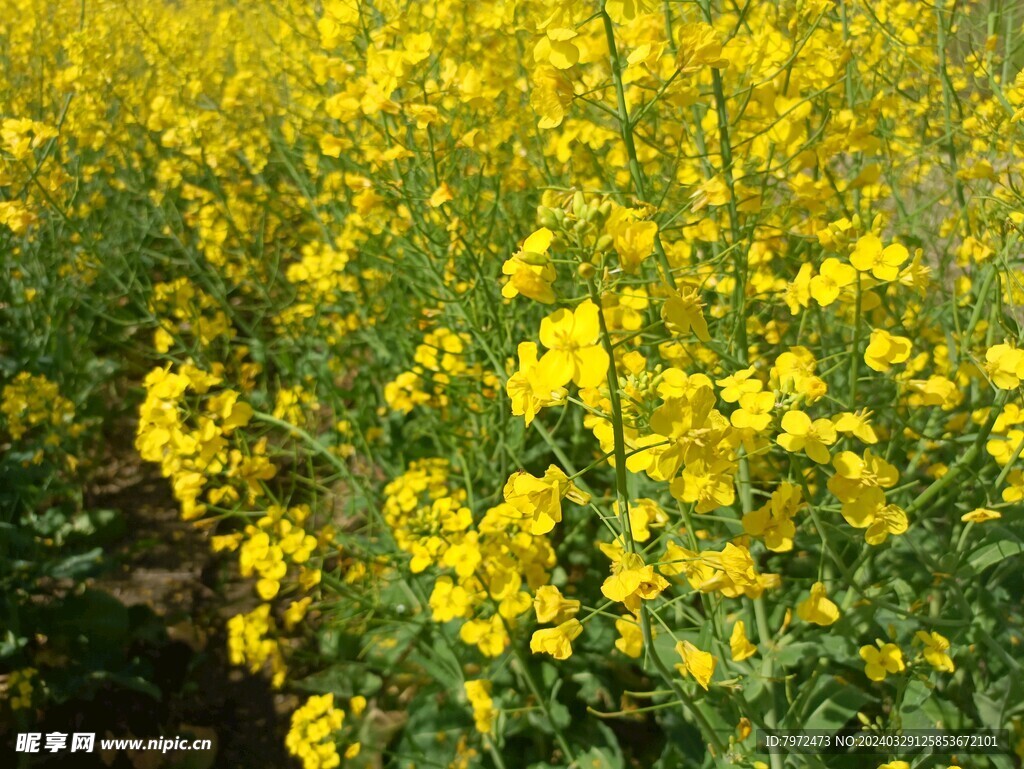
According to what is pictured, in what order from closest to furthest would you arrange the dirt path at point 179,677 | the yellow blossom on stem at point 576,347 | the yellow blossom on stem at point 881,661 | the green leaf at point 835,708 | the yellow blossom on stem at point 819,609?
the yellow blossom on stem at point 576,347 < the yellow blossom on stem at point 819,609 < the yellow blossom on stem at point 881,661 < the green leaf at point 835,708 < the dirt path at point 179,677

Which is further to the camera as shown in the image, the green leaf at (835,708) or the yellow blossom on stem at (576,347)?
the green leaf at (835,708)

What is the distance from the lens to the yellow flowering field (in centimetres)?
125

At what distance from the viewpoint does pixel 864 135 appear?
1.84 meters

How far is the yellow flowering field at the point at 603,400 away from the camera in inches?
49.1

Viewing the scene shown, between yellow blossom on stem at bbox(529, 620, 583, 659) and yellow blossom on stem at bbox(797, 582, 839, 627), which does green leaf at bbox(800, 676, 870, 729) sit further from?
yellow blossom on stem at bbox(529, 620, 583, 659)

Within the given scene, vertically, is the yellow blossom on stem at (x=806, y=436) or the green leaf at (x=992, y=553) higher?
the yellow blossom on stem at (x=806, y=436)

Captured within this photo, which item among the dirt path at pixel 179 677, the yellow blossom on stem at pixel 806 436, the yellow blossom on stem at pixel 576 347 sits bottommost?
the dirt path at pixel 179 677

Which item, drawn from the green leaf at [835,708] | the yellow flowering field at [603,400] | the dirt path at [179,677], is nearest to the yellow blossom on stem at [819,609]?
the yellow flowering field at [603,400]

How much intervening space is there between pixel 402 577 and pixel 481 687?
16.8 inches

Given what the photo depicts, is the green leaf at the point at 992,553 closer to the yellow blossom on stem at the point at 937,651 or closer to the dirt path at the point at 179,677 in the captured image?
the yellow blossom on stem at the point at 937,651

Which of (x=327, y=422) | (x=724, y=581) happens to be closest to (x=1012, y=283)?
(x=724, y=581)

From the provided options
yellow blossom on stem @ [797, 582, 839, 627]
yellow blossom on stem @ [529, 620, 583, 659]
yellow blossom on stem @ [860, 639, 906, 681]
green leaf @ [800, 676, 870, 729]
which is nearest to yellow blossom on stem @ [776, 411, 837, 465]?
yellow blossom on stem @ [797, 582, 839, 627]

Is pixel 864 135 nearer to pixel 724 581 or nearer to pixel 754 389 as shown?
pixel 754 389

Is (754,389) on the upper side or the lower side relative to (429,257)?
lower
